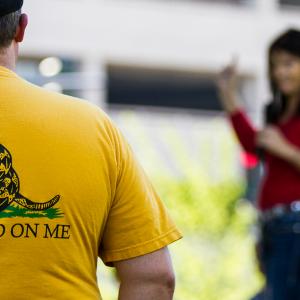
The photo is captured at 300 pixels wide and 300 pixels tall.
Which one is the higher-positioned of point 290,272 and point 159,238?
point 159,238

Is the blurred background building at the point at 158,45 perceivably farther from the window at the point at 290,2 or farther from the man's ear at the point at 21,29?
the man's ear at the point at 21,29

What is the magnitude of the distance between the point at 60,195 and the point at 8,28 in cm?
44

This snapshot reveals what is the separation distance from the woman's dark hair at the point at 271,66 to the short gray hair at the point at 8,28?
2.68 metres

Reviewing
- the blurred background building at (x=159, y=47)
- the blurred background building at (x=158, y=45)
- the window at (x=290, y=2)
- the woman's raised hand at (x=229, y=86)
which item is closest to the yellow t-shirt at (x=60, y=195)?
the woman's raised hand at (x=229, y=86)

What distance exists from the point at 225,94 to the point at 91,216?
3.03 meters

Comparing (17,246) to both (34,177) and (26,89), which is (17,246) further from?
(26,89)

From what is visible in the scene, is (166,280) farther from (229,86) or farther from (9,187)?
(229,86)

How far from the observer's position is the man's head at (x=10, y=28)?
3070 mm

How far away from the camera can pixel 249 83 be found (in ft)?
71.9

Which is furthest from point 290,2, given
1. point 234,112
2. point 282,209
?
point 282,209

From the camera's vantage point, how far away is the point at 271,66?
5.70m

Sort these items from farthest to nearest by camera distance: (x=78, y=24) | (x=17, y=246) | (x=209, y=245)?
1. (x=78, y=24)
2. (x=209, y=245)
3. (x=17, y=246)

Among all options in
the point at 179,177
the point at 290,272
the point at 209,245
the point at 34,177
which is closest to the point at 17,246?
the point at 34,177

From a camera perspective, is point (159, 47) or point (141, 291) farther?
point (159, 47)
